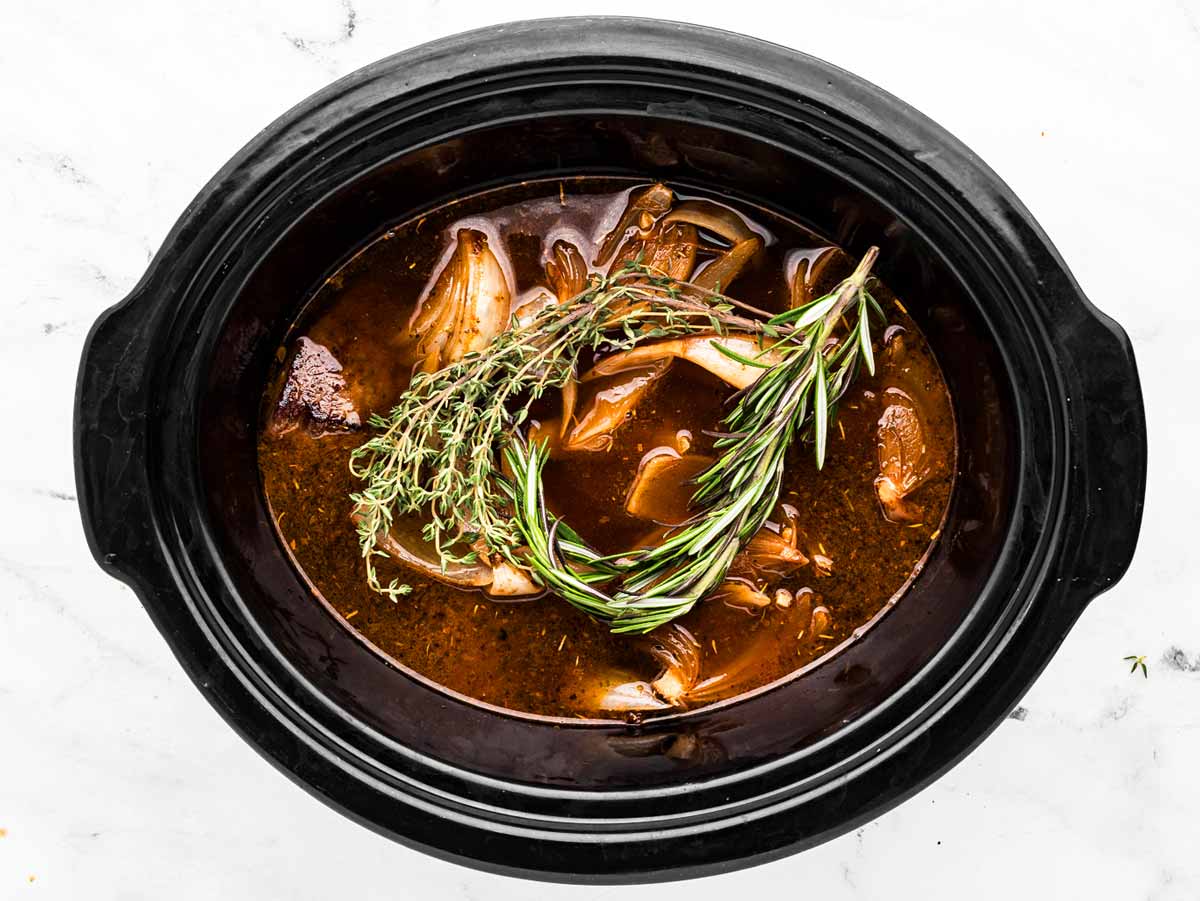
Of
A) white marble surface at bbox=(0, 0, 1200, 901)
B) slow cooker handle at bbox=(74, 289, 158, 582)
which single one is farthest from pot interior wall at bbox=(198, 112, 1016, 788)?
white marble surface at bbox=(0, 0, 1200, 901)

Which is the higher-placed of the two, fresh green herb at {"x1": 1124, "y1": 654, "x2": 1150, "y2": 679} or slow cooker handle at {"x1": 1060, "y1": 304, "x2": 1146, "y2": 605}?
slow cooker handle at {"x1": 1060, "y1": 304, "x2": 1146, "y2": 605}

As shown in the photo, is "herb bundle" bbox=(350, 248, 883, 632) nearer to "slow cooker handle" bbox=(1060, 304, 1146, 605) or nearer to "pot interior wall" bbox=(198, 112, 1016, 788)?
"pot interior wall" bbox=(198, 112, 1016, 788)

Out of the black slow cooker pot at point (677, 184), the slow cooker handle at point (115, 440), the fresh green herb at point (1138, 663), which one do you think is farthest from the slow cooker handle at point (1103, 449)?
the slow cooker handle at point (115, 440)

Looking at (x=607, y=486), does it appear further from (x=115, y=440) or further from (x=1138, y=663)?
(x=1138, y=663)

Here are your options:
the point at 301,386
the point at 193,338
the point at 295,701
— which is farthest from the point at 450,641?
the point at 193,338

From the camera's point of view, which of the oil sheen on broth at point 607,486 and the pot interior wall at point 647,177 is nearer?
the pot interior wall at point 647,177

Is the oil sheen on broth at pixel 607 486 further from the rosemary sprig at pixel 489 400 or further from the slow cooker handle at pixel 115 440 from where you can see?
the slow cooker handle at pixel 115 440
